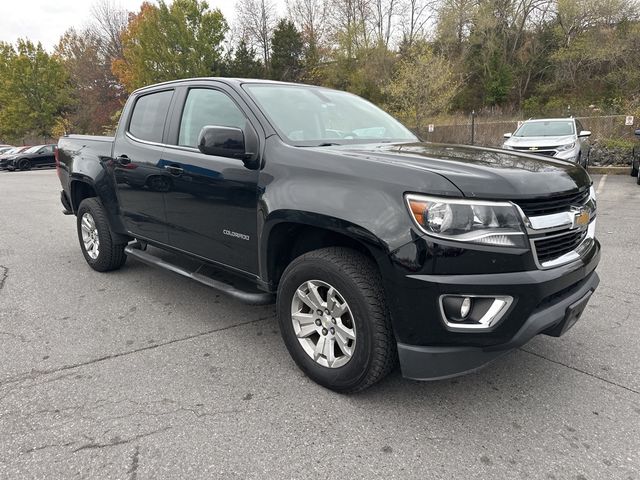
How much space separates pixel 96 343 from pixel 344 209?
86.9 inches

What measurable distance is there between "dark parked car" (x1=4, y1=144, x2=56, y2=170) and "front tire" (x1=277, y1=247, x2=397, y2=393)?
30.1 m

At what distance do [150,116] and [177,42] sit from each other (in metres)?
33.1

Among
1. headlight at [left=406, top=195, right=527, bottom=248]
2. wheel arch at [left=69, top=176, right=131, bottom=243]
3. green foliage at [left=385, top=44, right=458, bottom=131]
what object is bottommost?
wheel arch at [left=69, top=176, right=131, bottom=243]

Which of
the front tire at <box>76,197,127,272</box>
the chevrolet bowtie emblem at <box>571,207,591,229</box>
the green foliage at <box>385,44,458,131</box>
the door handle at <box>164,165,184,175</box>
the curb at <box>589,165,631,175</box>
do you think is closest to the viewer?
the chevrolet bowtie emblem at <box>571,207,591,229</box>

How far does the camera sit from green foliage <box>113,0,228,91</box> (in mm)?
32781

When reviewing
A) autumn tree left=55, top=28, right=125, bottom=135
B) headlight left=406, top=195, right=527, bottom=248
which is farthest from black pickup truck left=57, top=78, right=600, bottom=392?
autumn tree left=55, top=28, right=125, bottom=135

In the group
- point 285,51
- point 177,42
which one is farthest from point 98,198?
point 285,51

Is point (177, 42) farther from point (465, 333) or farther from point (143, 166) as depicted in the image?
point (465, 333)

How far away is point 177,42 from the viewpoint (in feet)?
108

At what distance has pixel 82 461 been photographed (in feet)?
6.95

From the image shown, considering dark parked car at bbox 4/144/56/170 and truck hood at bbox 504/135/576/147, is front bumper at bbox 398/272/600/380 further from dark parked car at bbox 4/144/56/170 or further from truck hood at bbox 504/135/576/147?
dark parked car at bbox 4/144/56/170

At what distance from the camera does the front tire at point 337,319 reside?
2.37 metres

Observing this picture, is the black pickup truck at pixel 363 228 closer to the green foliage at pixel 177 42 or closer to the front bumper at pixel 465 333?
the front bumper at pixel 465 333

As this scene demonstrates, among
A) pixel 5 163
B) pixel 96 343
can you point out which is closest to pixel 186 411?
pixel 96 343
